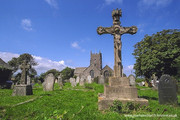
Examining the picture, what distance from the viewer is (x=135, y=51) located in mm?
24156

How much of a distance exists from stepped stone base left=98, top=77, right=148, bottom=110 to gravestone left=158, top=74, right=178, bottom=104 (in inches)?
74.5

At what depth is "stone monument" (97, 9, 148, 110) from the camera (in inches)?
151

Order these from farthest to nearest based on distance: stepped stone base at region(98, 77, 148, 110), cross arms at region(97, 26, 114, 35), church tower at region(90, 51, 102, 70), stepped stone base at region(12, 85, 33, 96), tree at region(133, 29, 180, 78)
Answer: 1. church tower at region(90, 51, 102, 70)
2. tree at region(133, 29, 180, 78)
3. stepped stone base at region(12, 85, 33, 96)
4. cross arms at region(97, 26, 114, 35)
5. stepped stone base at region(98, 77, 148, 110)

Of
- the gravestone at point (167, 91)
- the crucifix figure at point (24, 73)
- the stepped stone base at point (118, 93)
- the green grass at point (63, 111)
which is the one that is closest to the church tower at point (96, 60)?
the crucifix figure at point (24, 73)

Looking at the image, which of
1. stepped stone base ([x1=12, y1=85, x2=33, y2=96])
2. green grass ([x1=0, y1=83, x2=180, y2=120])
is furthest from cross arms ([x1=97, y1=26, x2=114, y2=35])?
stepped stone base ([x1=12, y1=85, x2=33, y2=96])

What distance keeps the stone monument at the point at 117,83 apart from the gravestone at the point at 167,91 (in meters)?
1.93

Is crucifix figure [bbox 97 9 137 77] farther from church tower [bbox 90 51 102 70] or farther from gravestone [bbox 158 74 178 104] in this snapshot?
church tower [bbox 90 51 102 70]

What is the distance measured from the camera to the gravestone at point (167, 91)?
506cm

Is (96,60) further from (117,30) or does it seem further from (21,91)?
(117,30)

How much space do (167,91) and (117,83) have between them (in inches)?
108

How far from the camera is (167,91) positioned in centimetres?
523

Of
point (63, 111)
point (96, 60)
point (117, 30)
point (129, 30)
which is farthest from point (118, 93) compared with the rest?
point (96, 60)

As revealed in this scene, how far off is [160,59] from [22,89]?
19.3m

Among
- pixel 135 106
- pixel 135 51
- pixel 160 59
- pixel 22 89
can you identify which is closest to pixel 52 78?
pixel 22 89
